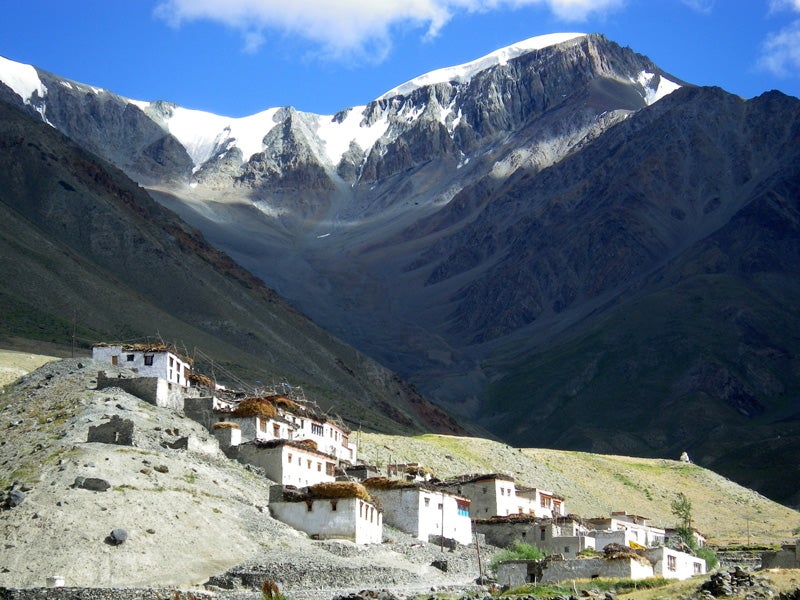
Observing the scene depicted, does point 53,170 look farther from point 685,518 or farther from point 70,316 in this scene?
point 685,518

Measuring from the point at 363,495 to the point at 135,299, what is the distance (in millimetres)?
103761

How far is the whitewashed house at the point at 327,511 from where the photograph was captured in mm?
58031

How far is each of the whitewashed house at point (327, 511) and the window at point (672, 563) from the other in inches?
531

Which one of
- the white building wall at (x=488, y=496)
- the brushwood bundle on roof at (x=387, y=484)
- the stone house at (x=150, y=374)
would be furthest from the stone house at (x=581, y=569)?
the white building wall at (x=488, y=496)

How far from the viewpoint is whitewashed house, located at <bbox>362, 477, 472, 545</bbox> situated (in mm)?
67125

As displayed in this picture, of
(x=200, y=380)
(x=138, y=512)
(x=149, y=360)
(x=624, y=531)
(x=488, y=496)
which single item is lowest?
(x=138, y=512)

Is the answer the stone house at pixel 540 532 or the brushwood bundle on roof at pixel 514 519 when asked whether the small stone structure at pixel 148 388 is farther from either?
the brushwood bundle on roof at pixel 514 519

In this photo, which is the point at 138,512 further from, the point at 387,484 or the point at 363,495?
the point at 387,484

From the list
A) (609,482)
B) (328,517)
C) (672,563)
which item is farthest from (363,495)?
(609,482)

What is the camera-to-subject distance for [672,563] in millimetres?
53469

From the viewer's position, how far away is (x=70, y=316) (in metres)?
140

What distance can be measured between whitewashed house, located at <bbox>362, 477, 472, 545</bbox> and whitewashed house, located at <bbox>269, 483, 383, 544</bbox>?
702 cm

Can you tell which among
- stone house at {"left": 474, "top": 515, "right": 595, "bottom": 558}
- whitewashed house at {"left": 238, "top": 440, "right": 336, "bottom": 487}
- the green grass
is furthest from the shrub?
the green grass

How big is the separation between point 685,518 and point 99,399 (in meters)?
45.3
